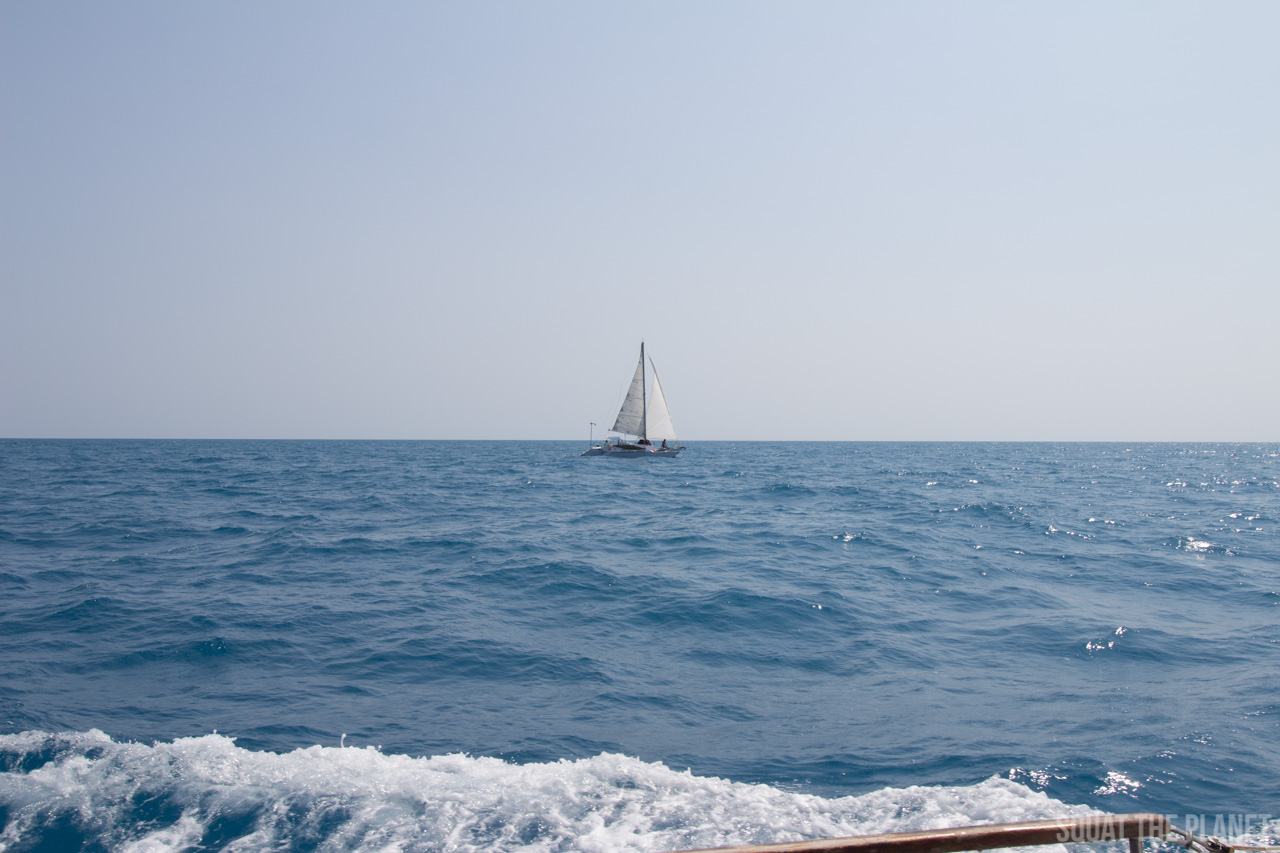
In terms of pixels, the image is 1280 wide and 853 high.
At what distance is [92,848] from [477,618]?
7.53 meters

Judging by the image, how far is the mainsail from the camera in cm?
6588

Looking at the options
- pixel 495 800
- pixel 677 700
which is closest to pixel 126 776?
pixel 495 800

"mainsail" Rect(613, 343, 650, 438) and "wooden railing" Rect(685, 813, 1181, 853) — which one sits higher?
"mainsail" Rect(613, 343, 650, 438)

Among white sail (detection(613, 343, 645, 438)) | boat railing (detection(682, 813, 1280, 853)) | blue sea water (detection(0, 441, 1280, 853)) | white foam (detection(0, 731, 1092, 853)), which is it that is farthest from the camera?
→ white sail (detection(613, 343, 645, 438))

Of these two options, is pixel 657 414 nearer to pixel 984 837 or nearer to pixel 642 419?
pixel 642 419

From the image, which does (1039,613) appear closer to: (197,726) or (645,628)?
(645,628)

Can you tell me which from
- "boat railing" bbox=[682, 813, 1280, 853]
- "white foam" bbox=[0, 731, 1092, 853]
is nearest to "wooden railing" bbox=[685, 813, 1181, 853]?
"boat railing" bbox=[682, 813, 1280, 853]

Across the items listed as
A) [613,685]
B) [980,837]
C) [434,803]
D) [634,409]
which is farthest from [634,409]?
[980,837]

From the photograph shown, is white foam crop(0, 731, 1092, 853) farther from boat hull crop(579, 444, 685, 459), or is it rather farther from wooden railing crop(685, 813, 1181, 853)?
boat hull crop(579, 444, 685, 459)

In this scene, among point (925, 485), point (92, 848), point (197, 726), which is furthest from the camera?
point (925, 485)

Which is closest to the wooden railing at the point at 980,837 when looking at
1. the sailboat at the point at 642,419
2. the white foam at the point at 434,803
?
the white foam at the point at 434,803

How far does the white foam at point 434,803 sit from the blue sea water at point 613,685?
3 cm

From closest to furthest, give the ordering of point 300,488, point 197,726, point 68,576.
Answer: point 197,726 → point 68,576 → point 300,488

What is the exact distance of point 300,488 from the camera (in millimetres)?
38688
